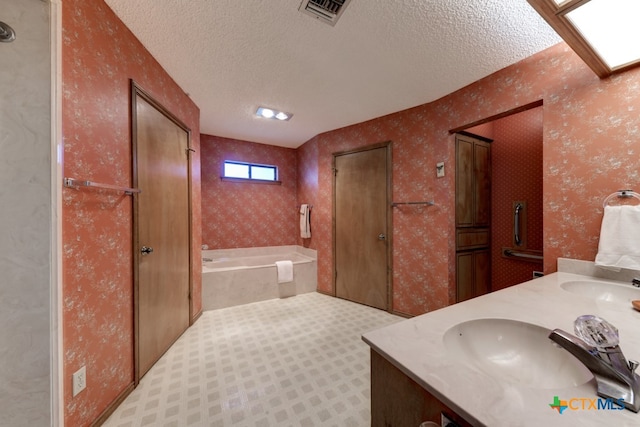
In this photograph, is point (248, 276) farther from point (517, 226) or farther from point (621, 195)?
point (621, 195)

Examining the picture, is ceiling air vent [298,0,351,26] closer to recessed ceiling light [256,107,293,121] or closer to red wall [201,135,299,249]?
recessed ceiling light [256,107,293,121]

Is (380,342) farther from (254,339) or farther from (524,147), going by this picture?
(524,147)

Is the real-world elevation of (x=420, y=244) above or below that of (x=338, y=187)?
below

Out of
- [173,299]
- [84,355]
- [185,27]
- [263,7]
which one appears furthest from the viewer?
[173,299]

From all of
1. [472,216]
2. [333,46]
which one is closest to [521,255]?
[472,216]

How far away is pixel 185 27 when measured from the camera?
1.49 meters

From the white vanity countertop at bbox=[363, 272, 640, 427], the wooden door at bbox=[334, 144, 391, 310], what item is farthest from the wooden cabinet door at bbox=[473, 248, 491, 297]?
the white vanity countertop at bbox=[363, 272, 640, 427]

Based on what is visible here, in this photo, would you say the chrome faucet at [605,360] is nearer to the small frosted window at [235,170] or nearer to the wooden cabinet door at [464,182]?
the wooden cabinet door at [464,182]

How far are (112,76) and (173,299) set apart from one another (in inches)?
69.3

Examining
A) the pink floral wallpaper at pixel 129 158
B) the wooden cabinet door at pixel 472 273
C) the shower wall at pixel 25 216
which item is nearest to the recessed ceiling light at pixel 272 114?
the pink floral wallpaper at pixel 129 158

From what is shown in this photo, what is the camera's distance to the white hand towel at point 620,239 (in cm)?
121

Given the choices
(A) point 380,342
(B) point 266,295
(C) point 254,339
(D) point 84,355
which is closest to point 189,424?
(D) point 84,355

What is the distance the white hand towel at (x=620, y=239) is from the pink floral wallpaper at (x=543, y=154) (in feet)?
0.36

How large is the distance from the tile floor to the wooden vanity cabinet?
32.8 inches
